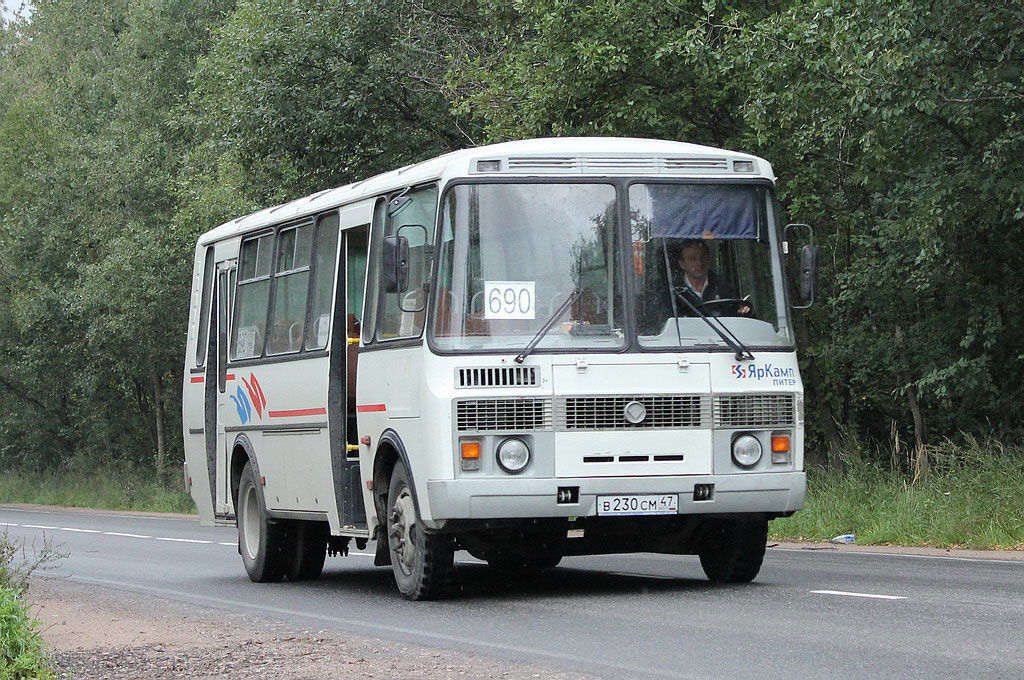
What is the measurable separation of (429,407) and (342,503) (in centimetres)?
232

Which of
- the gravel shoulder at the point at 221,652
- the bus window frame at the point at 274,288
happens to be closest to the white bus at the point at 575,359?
the bus window frame at the point at 274,288

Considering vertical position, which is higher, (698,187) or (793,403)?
(698,187)

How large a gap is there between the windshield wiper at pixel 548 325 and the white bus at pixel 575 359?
14 mm

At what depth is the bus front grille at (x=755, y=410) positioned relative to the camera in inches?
494

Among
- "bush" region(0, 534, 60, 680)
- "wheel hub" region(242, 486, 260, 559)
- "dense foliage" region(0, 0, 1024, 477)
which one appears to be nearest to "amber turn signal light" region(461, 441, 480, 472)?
"bush" region(0, 534, 60, 680)

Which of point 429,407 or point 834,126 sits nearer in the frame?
point 429,407

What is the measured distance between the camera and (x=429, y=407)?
40.3 feet

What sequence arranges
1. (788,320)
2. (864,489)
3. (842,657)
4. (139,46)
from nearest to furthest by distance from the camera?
(842,657)
(788,320)
(864,489)
(139,46)

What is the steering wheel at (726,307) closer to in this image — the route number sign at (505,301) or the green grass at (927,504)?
the route number sign at (505,301)

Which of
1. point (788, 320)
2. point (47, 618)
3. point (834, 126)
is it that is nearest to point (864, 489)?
point (834, 126)

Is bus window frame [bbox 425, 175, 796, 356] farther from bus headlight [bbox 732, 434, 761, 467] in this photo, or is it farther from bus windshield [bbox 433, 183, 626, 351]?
bus headlight [bbox 732, 434, 761, 467]

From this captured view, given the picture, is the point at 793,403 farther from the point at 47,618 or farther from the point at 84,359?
the point at 84,359

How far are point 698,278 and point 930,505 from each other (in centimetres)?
661

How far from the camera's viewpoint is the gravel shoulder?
9.34 metres
